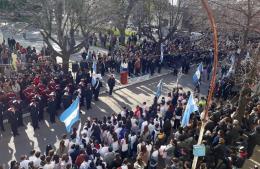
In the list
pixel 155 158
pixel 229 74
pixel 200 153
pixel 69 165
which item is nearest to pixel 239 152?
pixel 155 158

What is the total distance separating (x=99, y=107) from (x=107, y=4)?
252 inches

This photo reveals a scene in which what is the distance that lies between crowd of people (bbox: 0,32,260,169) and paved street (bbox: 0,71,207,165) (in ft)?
1.29

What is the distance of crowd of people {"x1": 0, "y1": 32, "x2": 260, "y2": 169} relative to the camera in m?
12.0

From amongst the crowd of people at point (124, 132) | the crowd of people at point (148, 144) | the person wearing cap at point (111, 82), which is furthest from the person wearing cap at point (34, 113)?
the person wearing cap at point (111, 82)

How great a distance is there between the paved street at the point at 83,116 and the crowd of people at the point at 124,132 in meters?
0.39

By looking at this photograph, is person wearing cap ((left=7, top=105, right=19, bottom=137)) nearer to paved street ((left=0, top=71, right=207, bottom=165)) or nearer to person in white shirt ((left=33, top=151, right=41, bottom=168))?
paved street ((left=0, top=71, right=207, bottom=165))

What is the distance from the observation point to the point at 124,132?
1417 centimetres

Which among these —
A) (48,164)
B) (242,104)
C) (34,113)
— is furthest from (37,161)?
(242,104)

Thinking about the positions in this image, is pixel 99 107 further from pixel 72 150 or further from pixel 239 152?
pixel 239 152

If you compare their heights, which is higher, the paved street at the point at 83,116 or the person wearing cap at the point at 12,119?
the person wearing cap at the point at 12,119

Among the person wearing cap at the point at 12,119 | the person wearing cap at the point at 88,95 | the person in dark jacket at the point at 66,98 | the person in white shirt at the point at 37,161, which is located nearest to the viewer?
the person in white shirt at the point at 37,161

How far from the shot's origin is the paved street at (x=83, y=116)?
14.8 metres

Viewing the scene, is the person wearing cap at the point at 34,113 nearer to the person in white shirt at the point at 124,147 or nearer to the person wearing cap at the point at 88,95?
the person wearing cap at the point at 88,95

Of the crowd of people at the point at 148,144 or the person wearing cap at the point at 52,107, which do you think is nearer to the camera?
the crowd of people at the point at 148,144
